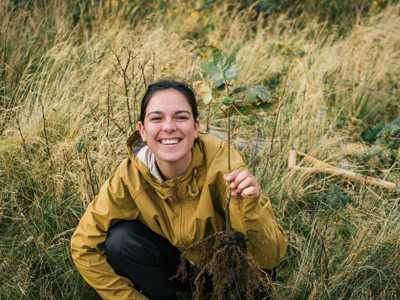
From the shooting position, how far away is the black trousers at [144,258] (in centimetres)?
231

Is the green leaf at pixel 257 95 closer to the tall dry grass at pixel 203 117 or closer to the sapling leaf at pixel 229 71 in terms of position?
the sapling leaf at pixel 229 71

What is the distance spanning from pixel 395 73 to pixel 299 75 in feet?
2.93

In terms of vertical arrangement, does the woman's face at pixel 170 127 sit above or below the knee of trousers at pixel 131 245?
above

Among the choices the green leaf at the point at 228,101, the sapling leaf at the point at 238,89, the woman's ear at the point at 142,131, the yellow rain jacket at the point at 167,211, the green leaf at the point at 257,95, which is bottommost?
the yellow rain jacket at the point at 167,211

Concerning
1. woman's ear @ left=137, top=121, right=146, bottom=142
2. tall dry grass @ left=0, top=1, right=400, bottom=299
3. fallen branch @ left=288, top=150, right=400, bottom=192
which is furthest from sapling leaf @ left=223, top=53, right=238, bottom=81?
fallen branch @ left=288, top=150, right=400, bottom=192

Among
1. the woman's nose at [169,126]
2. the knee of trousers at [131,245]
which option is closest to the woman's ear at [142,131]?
the woman's nose at [169,126]

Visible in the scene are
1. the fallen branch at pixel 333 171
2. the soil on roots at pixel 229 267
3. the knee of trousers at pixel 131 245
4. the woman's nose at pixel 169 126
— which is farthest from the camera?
the fallen branch at pixel 333 171

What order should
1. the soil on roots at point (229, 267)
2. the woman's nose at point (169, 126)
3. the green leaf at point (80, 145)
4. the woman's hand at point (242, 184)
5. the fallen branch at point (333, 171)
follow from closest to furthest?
1. the woman's hand at point (242, 184)
2. the soil on roots at point (229, 267)
3. the woman's nose at point (169, 126)
4. the green leaf at point (80, 145)
5. the fallen branch at point (333, 171)

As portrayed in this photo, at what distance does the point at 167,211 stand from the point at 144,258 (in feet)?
0.77

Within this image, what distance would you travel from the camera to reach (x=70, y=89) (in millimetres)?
3648

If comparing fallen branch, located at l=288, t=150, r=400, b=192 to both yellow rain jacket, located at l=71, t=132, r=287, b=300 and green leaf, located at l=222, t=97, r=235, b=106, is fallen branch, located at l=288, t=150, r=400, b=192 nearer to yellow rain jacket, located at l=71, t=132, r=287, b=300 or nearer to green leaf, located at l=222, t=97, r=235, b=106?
yellow rain jacket, located at l=71, t=132, r=287, b=300

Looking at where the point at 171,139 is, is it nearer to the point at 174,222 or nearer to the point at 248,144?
the point at 174,222

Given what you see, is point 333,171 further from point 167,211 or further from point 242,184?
point 242,184

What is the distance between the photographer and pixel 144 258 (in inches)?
92.6
